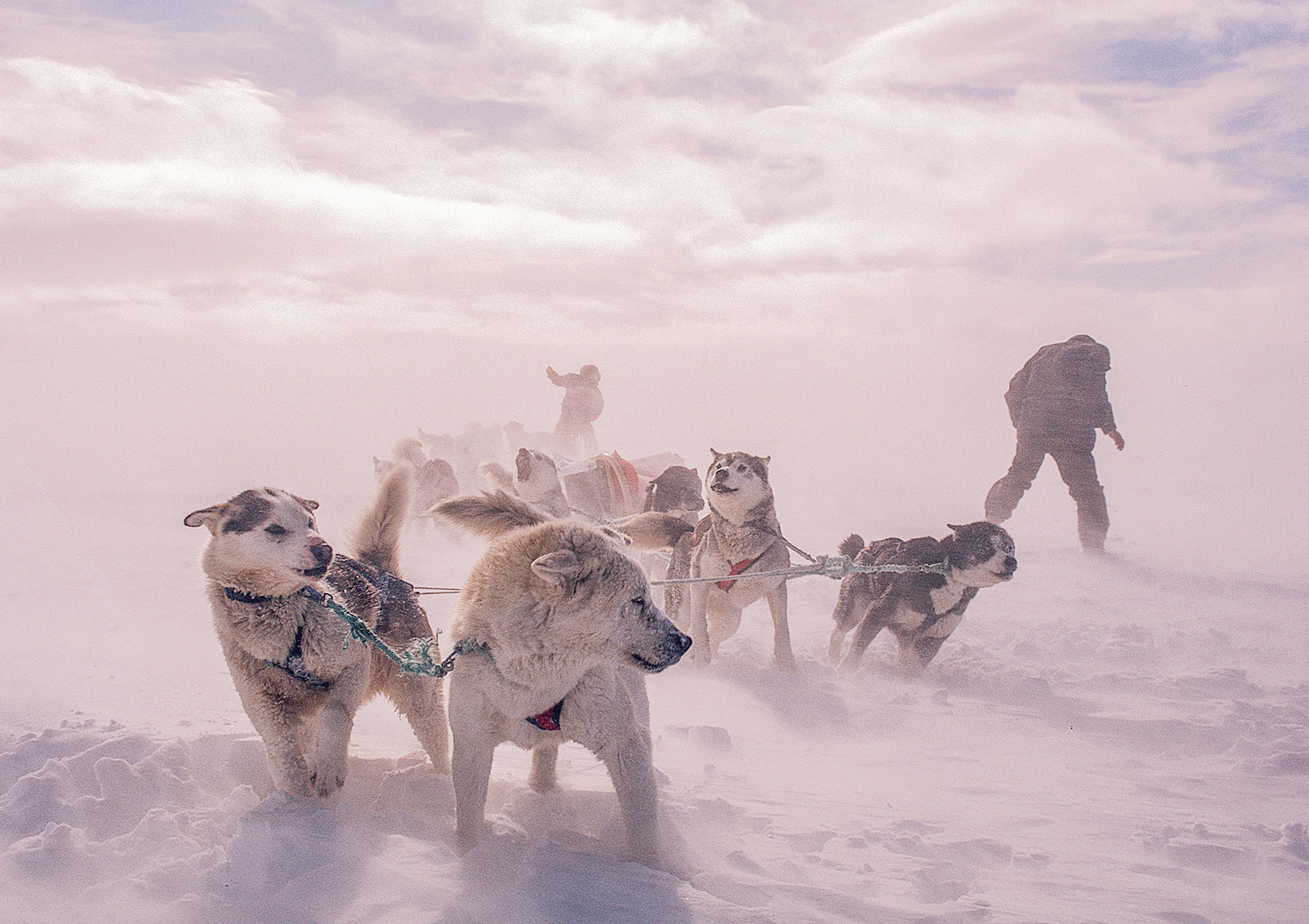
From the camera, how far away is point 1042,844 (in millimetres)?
3238

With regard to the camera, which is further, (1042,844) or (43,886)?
(1042,844)

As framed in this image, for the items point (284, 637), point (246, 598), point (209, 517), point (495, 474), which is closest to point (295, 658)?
point (284, 637)

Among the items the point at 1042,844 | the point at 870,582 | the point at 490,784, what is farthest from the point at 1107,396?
the point at 490,784

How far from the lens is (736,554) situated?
6215 mm

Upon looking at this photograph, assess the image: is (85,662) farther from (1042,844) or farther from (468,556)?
(468,556)

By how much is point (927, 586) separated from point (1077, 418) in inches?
198

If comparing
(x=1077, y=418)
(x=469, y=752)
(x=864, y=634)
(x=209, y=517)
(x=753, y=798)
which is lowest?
(x=753, y=798)

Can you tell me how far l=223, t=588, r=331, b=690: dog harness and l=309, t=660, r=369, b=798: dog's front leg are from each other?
7 cm

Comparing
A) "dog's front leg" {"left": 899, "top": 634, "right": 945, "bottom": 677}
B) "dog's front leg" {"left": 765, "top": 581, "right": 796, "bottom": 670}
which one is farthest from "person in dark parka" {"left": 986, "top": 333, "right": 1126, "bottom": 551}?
"dog's front leg" {"left": 765, "top": 581, "right": 796, "bottom": 670}

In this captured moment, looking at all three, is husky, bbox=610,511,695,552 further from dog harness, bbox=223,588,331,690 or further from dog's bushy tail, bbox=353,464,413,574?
dog harness, bbox=223,588,331,690

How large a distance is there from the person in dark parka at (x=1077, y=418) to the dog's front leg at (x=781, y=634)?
5372 millimetres

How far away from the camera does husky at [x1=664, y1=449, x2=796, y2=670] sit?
242 inches

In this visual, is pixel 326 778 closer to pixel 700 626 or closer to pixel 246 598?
pixel 246 598

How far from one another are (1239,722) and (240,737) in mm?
5146
